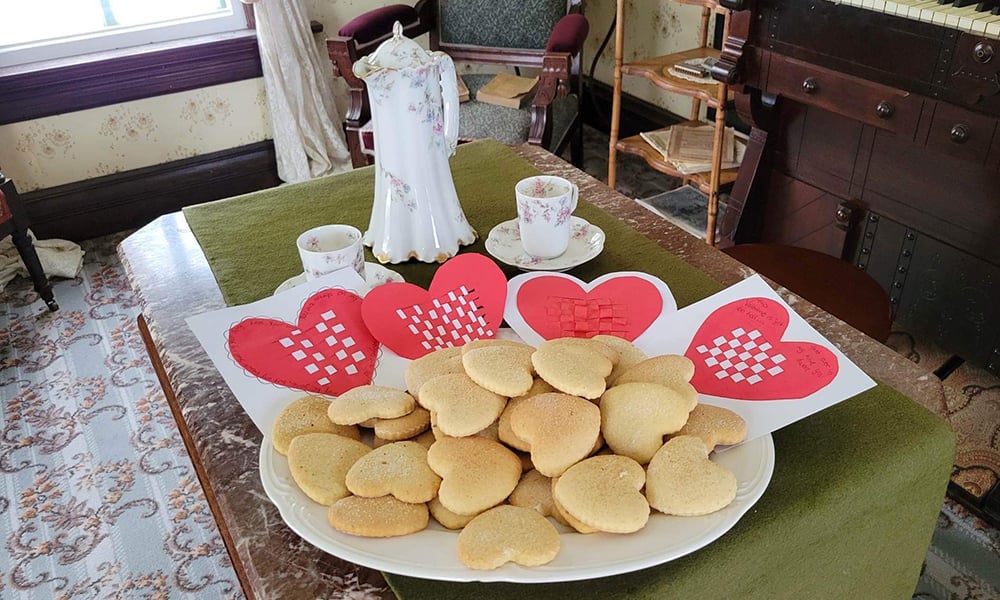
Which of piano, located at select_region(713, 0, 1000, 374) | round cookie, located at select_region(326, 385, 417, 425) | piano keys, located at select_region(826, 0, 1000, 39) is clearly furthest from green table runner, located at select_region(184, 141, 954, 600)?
piano keys, located at select_region(826, 0, 1000, 39)

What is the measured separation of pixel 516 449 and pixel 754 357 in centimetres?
27

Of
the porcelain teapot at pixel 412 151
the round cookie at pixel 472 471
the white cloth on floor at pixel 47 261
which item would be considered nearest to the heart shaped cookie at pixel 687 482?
the round cookie at pixel 472 471

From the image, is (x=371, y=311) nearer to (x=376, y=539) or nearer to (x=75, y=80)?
(x=376, y=539)

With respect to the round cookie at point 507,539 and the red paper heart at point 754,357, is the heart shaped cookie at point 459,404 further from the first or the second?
the red paper heart at point 754,357

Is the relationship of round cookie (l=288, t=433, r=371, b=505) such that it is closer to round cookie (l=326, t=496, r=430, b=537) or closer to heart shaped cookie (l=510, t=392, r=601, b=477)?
round cookie (l=326, t=496, r=430, b=537)

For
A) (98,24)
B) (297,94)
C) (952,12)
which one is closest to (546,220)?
(952,12)

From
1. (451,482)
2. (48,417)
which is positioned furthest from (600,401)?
(48,417)

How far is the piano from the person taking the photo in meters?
1.42

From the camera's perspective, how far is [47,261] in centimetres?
251

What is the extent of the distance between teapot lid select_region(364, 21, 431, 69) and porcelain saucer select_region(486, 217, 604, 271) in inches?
10.3

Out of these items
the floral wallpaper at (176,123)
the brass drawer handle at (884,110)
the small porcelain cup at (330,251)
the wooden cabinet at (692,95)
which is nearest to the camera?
the small porcelain cup at (330,251)

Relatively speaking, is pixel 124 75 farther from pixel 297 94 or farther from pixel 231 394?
pixel 231 394

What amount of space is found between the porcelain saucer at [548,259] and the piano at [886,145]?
1.90 ft

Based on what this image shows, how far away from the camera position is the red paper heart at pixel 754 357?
72 cm
